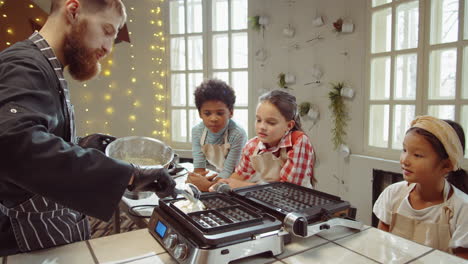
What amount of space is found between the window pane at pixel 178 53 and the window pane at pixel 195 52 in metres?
0.07

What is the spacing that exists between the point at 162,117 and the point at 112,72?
0.75 meters

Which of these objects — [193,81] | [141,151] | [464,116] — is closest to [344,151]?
[464,116]

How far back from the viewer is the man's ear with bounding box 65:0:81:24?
88 centimetres

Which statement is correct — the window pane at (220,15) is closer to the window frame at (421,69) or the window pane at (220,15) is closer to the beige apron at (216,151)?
the window frame at (421,69)

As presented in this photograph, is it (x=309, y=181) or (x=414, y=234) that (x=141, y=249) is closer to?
(x=309, y=181)

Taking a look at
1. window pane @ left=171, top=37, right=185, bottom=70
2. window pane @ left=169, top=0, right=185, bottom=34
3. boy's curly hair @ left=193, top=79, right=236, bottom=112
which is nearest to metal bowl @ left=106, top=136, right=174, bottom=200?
boy's curly hair @ left=193, top=79, right=236, bottom=112

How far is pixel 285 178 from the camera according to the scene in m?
1.46

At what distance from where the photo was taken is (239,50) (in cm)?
335

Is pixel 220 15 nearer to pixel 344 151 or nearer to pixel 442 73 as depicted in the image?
pixel 344 151

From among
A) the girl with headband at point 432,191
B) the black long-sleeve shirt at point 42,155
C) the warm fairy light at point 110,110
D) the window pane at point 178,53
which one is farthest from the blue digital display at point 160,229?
the warm fairy light at point 110,110

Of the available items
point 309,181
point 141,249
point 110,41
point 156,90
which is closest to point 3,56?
point 110,41

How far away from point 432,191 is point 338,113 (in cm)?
155

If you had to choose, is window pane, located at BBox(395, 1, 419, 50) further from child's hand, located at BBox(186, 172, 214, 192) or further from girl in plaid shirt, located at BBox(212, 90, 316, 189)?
child's hand, located at BBox(186, 172, 214, 192)

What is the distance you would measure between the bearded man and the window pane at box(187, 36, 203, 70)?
2519 mm
